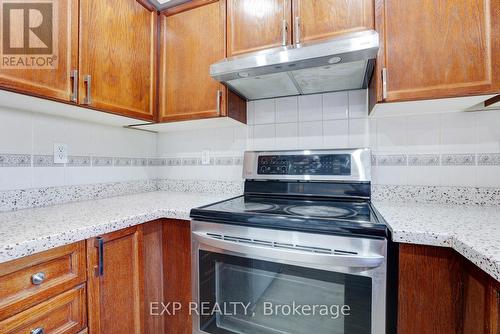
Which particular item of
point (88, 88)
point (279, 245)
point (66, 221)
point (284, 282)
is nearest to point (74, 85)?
point (88, 88)

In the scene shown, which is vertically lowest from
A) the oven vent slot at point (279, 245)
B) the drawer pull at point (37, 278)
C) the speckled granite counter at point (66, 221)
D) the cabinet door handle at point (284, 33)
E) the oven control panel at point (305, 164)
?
the drawer pull at point (37, 278)

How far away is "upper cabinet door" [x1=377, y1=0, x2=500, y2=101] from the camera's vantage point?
3.04ft

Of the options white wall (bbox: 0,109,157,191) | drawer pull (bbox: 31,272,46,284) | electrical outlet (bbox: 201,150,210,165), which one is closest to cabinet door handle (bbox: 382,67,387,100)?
electrical outlet (bbox: 201,150,210,165)

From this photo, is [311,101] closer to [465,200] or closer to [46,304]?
[465,200]

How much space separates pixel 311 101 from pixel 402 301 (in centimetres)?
111

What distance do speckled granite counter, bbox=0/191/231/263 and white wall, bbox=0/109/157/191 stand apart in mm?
165

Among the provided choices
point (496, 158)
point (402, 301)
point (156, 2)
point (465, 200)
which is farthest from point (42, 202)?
point (496, 158)

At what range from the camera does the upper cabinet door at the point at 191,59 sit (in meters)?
1.37

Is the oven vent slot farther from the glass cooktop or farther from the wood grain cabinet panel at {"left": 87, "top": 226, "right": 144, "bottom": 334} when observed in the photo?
the wood grain cabinet panel at {"left": 87, "top": 226, "right": 144, "bottom": 334}

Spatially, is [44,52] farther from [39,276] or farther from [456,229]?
[456,229]

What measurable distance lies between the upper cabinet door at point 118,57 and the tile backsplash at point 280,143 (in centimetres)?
34

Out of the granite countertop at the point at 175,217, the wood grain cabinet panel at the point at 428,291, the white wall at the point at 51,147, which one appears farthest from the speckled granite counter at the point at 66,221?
the wood grain cabinet panel at the point at 428,291

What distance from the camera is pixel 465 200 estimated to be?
47.3 inches

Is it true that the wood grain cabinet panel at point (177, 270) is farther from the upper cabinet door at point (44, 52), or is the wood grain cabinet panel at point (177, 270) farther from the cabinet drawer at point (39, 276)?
the upper cabinet door at point (44, 52)
